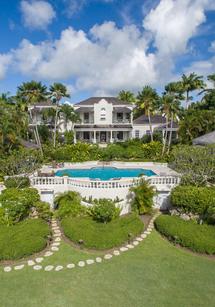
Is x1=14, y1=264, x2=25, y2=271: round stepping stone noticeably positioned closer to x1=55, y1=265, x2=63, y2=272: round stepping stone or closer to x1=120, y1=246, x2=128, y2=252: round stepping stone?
x1=55, y1=265, x2=63, y2=272: round stepping stone

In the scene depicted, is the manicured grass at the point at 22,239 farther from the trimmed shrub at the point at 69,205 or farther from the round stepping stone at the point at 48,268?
the trimmed shrub at the point at 69,205

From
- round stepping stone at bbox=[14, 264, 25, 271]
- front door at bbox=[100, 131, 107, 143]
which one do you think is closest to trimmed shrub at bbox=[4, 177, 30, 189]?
round stepping stone at bbox=[14, 264, 25, 271]

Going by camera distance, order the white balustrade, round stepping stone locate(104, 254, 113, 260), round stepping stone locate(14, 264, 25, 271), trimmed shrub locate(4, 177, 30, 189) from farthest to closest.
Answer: trimmed shrub locate(4, 177, 30, 189) < the white balustrade < round stepping stone locate(104, 254, 113, 260) < round stepping stone locate(14, 264, 25, 271)

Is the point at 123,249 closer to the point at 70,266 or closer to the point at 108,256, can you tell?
the point at 108,256

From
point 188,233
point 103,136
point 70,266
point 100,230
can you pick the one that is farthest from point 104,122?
point 70,266

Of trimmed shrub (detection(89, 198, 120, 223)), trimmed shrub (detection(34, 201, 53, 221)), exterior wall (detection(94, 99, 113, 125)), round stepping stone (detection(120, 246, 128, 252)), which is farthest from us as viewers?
exterior wall (detection(94, 99, 113, 125))
